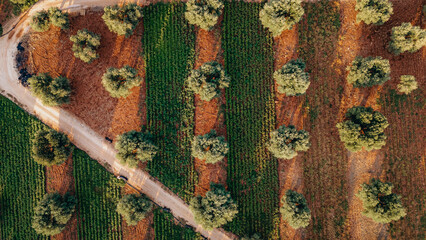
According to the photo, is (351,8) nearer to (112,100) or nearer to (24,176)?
(112,100)

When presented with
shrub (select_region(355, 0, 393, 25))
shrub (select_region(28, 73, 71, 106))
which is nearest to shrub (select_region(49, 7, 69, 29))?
shrub (select_region(28, 73, 71, 106))

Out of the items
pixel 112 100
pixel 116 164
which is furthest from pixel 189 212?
pixel 112 100

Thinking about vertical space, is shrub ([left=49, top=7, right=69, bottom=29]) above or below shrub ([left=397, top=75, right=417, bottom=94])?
above

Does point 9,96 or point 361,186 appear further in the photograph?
point 9,96

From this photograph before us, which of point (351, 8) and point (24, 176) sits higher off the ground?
point (351, 8)

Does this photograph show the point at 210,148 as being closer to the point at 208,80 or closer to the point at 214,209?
the point at 214,209

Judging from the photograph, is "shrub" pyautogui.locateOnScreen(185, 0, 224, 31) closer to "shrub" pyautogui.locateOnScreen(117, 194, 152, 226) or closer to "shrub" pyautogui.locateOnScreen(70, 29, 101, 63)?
"shrub" pyautogui.locateOnScreen(70, 29, 101, 63)

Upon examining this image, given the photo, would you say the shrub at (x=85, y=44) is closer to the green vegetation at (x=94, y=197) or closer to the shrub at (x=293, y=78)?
the green vegetation at (x=94, y=197)
